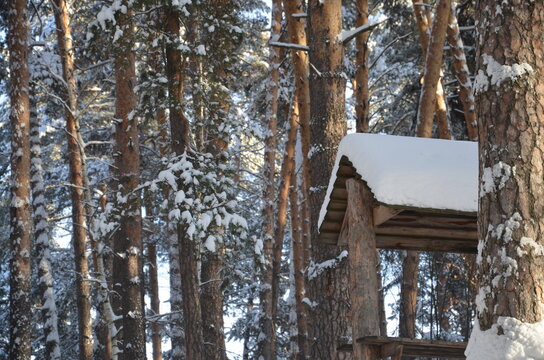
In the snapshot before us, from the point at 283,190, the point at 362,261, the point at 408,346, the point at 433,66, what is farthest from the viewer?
the point at 283,190

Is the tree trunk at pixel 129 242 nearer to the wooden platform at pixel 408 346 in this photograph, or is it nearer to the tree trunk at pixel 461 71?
the tree trunk at pixel 461 71

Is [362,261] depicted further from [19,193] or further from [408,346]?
[19,193]

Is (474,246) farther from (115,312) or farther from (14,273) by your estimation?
(115,312)

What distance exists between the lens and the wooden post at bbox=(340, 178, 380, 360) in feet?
20.7

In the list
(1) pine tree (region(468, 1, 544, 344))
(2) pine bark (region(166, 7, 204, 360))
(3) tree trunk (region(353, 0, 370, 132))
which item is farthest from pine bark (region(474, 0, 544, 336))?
(2) pine bark (region(166, 7, 204, 360))

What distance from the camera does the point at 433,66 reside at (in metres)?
12.3

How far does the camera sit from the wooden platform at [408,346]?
5.84 m

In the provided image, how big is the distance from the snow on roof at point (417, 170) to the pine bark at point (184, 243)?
5.87 meters

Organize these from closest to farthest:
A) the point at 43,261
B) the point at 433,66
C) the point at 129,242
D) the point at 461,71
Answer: the point at 433,66
the point at 461,71
the point at 129,242
the point at 43,261

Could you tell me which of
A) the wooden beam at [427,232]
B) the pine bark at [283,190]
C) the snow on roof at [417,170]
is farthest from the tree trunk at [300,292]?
the snow on roof at [417,170]

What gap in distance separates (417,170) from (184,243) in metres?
6.40

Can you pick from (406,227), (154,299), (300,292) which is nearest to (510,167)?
(406,227)

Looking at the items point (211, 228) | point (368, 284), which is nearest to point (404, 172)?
point (368, 284)

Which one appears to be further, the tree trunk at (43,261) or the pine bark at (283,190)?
the pine bark at (283,190)
